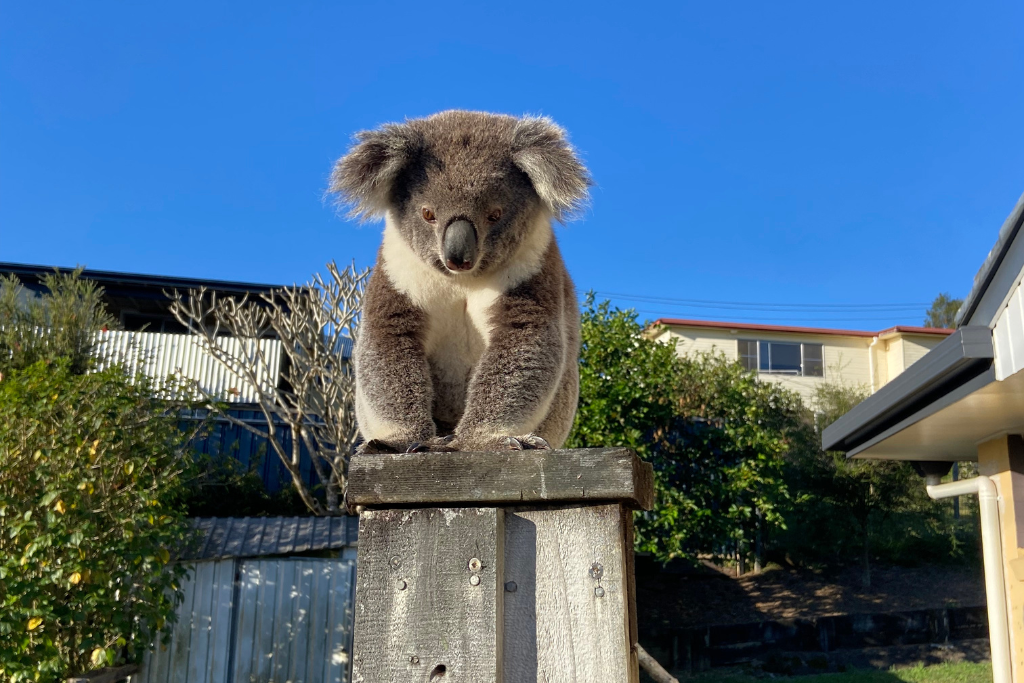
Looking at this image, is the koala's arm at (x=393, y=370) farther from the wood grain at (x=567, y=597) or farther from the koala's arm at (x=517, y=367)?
the wood grain at (x=567, y=597)

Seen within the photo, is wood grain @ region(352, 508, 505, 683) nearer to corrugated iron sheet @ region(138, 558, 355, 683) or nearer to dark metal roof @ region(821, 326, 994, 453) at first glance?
dark metal roof @ region(821, 326, 994, 453)

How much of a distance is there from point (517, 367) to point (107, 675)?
24.5ft

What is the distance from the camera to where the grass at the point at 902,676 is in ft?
38.9

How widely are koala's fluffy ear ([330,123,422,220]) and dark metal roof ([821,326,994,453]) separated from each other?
11.7 ft

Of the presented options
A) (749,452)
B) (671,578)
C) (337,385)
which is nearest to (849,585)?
(671,578)

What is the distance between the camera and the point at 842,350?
26812mm

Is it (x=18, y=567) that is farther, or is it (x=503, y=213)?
(x=18, y=567)

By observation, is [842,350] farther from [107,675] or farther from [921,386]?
[107,675]

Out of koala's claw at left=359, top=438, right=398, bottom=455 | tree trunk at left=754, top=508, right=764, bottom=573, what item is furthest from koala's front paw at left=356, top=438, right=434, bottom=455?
tree trunk at left=754, top=508, right=764, bottom=573

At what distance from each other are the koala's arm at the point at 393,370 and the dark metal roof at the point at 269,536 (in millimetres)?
8211

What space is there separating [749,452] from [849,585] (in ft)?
17.0

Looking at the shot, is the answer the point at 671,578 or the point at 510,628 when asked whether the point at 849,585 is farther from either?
the point at 510,628

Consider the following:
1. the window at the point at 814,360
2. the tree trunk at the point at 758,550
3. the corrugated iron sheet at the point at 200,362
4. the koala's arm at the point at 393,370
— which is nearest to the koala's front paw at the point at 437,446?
the koala's arm at the point at 393,370

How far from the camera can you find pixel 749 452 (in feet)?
47.7
